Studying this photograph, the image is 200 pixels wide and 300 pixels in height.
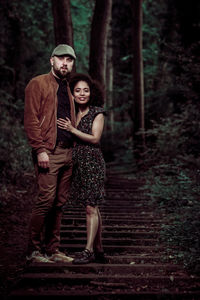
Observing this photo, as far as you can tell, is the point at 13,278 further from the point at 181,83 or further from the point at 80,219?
the point at 181,83

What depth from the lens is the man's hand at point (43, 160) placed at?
4.25 m

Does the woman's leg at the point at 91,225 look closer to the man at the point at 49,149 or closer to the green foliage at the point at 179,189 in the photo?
the man at the point at 49,149

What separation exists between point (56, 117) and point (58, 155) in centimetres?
46

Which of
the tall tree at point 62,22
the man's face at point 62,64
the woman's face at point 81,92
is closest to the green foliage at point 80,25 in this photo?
the tall tree at point 62,22

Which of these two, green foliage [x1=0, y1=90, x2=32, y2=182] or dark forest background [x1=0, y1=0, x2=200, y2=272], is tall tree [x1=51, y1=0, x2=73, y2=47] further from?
green foliage [x1=0, y1=90, x2=32, y2=182]

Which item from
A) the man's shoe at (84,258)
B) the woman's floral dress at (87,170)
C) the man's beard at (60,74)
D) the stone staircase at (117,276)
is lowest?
the stone staircase at (117,276)

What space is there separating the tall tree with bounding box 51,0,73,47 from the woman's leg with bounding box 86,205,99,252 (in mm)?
5478

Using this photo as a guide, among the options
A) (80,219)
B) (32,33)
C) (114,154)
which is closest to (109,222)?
(80,219)

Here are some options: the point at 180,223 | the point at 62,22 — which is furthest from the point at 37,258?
the point at 62,22

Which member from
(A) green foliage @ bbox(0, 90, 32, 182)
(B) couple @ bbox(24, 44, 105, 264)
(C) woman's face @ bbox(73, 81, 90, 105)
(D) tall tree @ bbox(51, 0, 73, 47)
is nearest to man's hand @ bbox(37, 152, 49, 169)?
(B) couple @ bbox(24, 44, 105, 264)

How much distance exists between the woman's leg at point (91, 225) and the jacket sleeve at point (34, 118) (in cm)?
92

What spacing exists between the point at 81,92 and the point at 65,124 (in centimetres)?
47

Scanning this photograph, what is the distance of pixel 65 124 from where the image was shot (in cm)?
439

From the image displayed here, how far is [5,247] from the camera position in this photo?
5.99 meters
